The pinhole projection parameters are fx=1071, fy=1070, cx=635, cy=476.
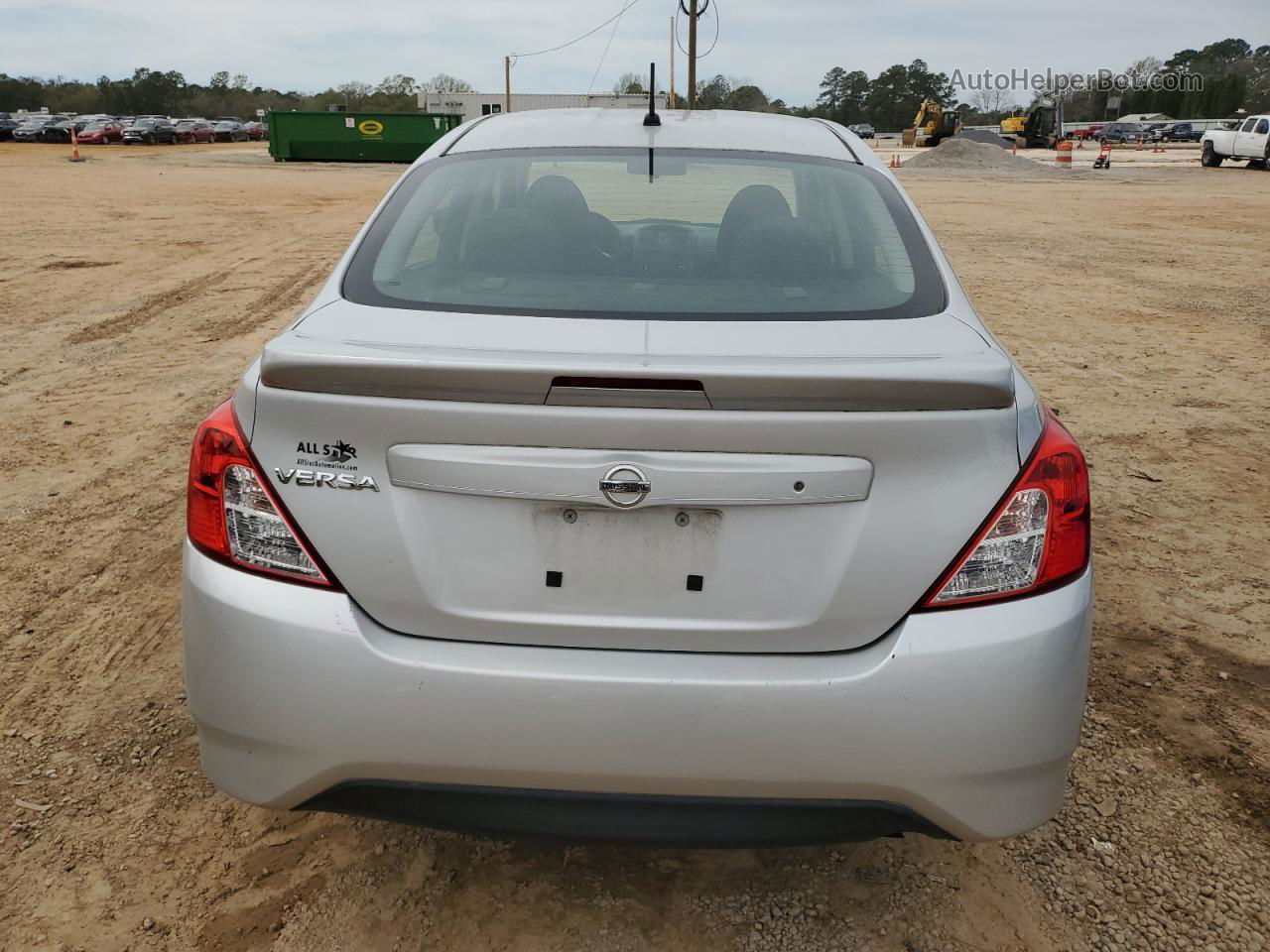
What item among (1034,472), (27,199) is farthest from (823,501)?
(27,199)

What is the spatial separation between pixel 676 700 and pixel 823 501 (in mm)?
431

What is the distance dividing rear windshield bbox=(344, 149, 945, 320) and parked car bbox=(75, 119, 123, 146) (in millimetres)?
59168

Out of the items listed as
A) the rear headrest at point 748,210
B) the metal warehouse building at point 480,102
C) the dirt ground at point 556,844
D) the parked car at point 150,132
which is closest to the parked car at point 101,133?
the parked car at point 150,132

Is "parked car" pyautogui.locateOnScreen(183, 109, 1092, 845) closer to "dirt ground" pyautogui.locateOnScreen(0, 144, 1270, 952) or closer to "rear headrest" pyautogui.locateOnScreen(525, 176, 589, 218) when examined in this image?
"dirt ground" pyautogui.locateOnScreen(0, 144, 1270, 952)

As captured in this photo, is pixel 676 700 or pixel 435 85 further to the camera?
pixel 435 85

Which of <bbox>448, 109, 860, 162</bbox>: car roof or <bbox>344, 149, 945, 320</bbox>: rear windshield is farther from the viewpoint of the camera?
<bbox>448, 109, 860, 162</bbox>: car roof

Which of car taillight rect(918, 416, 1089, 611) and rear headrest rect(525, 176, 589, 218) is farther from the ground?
rear headrest rect(525, 176, 589, 218)


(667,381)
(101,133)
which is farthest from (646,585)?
(101,133)

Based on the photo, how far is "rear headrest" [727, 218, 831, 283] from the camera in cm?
254

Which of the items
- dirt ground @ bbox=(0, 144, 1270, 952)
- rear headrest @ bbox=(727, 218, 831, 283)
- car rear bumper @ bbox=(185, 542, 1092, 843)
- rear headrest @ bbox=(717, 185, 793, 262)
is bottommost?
dirt ground @ bbox=(0, 144, 1270, 952)

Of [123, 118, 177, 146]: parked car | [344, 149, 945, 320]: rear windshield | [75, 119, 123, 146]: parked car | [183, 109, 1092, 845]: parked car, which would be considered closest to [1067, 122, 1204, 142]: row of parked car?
[123, 118, 177, 146]: parked car

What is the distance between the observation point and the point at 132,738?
3.02 meters

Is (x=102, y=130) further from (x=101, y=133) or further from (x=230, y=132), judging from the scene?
(x=230, y=132)

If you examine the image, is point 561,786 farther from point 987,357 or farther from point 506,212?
point 506,212
